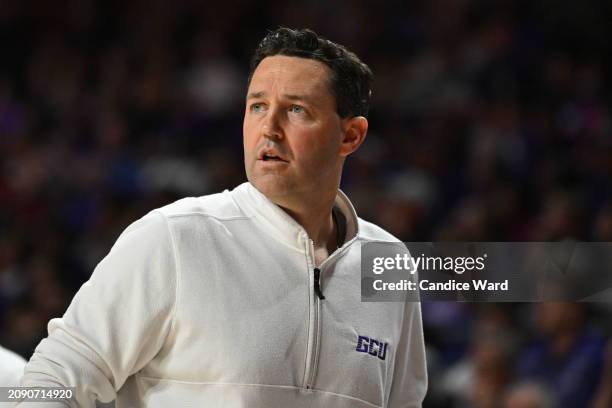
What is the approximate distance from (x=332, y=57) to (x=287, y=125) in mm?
174

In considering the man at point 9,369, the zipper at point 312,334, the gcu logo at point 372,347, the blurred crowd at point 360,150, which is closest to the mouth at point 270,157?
the zipper at point 312,334

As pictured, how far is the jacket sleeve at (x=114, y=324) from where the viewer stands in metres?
1.69

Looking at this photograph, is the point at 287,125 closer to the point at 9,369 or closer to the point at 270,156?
the point at 270,156

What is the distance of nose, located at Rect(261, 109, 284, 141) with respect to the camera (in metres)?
1.88

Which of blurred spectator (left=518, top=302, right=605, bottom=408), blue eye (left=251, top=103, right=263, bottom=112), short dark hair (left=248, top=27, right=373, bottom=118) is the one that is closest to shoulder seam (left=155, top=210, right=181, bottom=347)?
blue eye (left=251, top=103, right=263, bottom=112)

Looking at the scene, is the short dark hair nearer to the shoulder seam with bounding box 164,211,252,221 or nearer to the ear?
the ear

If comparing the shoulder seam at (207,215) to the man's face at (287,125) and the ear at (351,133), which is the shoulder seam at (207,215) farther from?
the ear at (351,133)

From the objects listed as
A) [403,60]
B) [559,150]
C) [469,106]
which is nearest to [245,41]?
[403,60]

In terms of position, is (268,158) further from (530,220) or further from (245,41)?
(245,41)

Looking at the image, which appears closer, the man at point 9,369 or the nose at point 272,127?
the nose at point 272,127

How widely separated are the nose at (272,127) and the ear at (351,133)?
Result: 17 cm

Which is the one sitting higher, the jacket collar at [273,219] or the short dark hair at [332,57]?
the short dark hair at [332,57]

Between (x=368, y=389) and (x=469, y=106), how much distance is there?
335 centimetres

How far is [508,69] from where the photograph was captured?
16.7 feet
